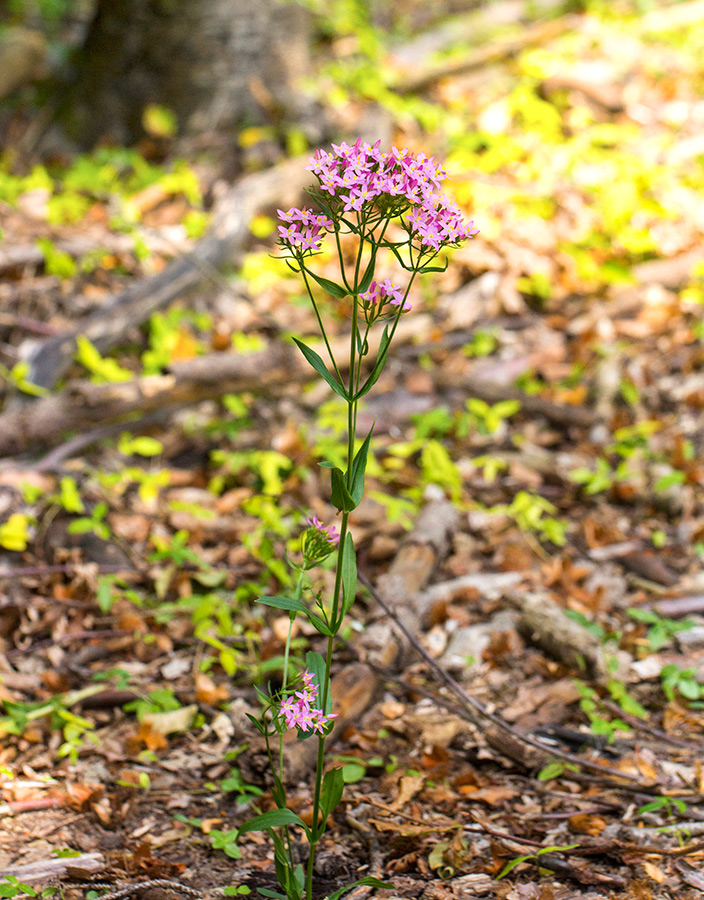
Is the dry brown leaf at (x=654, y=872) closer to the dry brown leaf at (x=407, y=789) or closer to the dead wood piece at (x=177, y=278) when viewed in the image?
the dry brown leaf at (x=407, y=789)

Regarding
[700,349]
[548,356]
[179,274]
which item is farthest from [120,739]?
[700,349]

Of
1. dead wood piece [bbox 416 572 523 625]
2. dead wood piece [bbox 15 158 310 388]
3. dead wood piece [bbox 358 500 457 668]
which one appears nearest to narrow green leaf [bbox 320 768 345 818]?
dead wood piece [bbox 358 500 457 668]

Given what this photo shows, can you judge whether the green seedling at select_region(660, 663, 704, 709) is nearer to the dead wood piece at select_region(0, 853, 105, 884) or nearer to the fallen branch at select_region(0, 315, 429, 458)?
the dead wood piece at select_region(0, 853, 105, 884)

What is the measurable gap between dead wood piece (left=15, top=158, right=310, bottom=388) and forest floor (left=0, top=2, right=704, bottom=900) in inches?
3.6

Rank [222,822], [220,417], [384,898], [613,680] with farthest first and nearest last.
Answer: [220,417], [613,680], [222,822], [384,898]

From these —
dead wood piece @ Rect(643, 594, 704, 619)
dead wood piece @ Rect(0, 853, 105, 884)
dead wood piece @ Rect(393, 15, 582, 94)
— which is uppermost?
dead wood piece @ Rect(393, 15, 582, 94)

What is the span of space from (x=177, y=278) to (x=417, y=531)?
2.04m

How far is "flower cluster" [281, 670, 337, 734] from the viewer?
159 centimetres

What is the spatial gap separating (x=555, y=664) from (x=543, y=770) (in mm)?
504

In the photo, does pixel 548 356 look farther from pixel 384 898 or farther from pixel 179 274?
pixel 384 898

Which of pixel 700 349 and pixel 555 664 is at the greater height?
pixel 700 349

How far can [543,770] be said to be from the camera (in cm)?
222

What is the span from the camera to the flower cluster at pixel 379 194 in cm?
150

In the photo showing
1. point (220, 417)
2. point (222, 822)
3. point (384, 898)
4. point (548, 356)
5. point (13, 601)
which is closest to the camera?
point (384, 898)
